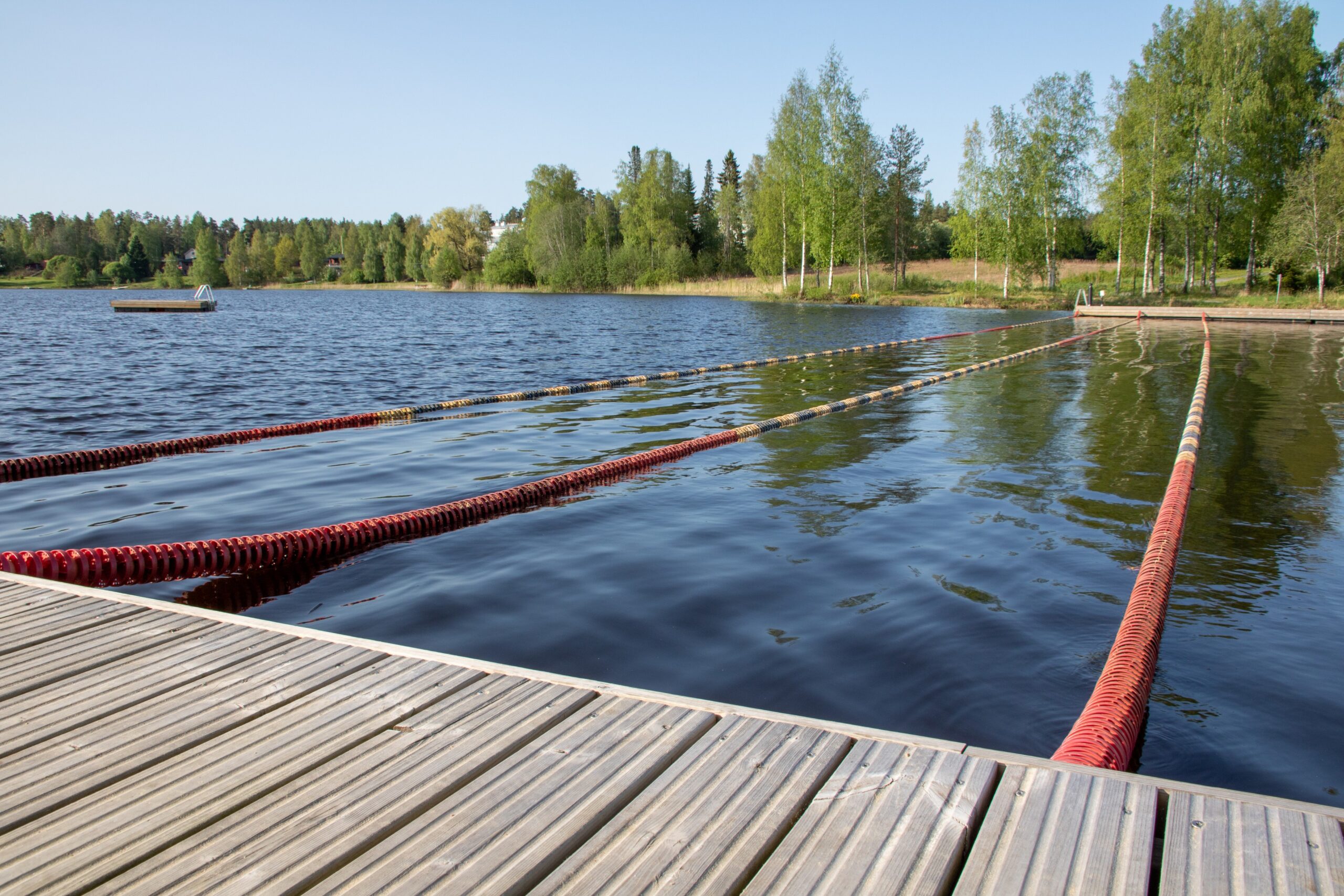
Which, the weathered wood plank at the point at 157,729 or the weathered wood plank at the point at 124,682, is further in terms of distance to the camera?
the weathered wood plank at the point at 124,682

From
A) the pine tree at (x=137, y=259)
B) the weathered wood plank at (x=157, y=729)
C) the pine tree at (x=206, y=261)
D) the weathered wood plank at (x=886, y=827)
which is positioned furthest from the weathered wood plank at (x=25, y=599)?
the pine tree at (x=137, y=259)

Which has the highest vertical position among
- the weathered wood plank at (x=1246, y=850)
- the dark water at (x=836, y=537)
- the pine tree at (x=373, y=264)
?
the pine tree at (x=373, y=264)

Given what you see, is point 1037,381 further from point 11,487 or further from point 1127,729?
point 11,487

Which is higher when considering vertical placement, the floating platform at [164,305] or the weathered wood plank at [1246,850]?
the floating platform at [164,305]

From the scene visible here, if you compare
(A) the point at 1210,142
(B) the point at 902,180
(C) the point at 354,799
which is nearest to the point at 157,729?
(C) the point at 354,799

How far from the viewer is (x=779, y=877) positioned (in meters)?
1.84

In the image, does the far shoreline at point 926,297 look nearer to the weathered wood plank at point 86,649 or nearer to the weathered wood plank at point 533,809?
the weathered wood plank at point 533,809

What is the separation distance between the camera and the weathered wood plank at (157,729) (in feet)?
7.35

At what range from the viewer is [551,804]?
83.7 inches

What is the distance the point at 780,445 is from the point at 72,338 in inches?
1080

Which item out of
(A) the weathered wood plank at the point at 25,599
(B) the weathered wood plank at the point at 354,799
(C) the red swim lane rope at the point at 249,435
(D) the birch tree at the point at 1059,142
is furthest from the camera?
(D) the birch tree at the point at 1059,142

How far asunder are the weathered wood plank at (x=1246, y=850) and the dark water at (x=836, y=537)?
125 cm

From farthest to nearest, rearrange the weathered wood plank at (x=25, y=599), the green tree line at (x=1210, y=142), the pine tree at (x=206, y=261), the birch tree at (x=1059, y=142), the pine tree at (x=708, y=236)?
the pine tree at (x=206, y=261)
the pine tree at (x=708, y=236)
the birch tree at (x=1059, y=142)
the green tree line at (x=1210, y=142)
the weathered wood plank at (x=25, y=599)

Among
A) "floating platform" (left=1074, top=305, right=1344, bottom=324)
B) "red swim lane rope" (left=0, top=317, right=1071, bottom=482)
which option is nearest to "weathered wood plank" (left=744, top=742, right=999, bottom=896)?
"red swim lane rope" (left=0, top=317, right=1071, bottom=482)
